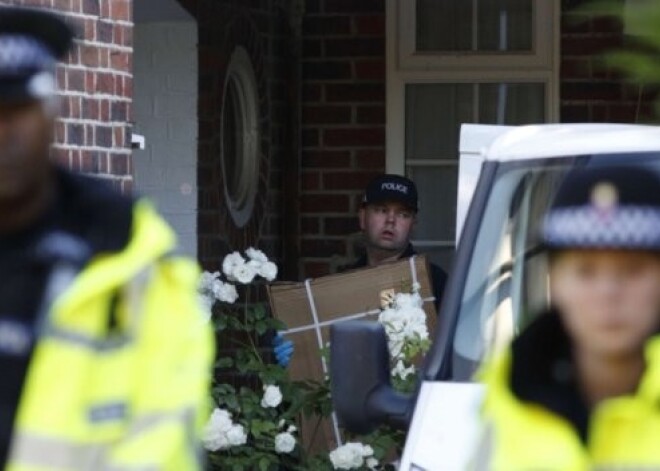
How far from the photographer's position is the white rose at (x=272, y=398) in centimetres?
732

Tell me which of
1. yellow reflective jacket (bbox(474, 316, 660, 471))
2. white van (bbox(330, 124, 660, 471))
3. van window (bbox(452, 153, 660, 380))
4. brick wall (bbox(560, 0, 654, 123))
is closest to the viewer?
yellow reflective jacket (bbox(474, 316, 660, 471))

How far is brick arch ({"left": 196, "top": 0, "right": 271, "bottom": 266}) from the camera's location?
31.1 feet

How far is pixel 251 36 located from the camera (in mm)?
10438

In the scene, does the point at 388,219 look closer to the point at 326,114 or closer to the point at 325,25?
the point at 326,114

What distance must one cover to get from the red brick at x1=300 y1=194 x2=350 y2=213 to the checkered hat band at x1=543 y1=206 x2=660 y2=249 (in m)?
8.23

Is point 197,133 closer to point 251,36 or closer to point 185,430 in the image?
point 251,36

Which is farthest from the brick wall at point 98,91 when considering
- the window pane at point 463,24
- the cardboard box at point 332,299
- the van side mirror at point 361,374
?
the window pane at point 463,24

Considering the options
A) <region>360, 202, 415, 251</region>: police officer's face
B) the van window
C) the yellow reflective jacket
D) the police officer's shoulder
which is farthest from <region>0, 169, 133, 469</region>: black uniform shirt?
<region>360, 202, 415, 251</region>: police officer's face

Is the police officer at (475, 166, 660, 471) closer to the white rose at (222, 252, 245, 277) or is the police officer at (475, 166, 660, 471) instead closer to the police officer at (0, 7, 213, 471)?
the police officer at (0, 7, 213, 471)

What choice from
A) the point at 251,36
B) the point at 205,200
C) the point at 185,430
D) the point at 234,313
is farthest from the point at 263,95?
the point at 185,430

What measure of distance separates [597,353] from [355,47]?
830 cm

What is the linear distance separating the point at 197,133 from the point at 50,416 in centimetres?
662

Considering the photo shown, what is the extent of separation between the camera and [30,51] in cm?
Answer: 292

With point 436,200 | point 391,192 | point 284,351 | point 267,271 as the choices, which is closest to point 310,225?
point 436,200
